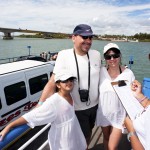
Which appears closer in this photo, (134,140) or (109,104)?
(134,140)

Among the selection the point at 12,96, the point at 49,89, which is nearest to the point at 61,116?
the point at 49,89

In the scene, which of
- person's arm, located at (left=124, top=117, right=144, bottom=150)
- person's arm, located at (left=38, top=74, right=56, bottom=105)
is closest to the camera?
person's arm, located at (left=38, top=74, right=56, bottom=105)

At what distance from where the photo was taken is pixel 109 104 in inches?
119

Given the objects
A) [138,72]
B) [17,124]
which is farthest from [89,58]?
[138,72]

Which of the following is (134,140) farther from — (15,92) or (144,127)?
(15,92)

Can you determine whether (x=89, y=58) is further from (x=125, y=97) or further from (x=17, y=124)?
(x=17, y=124)

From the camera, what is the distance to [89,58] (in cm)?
301

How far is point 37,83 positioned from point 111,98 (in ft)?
17.8

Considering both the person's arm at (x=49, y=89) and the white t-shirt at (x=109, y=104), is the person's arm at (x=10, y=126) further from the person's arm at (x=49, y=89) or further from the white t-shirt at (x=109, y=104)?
the white t-shirt at (x=109, y=104)

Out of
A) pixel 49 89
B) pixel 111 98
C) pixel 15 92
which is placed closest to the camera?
pixel 49 89

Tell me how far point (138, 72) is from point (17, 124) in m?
31.6

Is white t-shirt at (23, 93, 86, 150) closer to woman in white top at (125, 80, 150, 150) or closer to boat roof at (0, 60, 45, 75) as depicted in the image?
woman in white top at (125, 80, 150, 150)

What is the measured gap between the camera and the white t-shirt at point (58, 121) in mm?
2307

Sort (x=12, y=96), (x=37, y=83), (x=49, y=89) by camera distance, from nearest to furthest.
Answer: (x=49, y=89) < (x=12, y=96) < (x=37, y=83)
